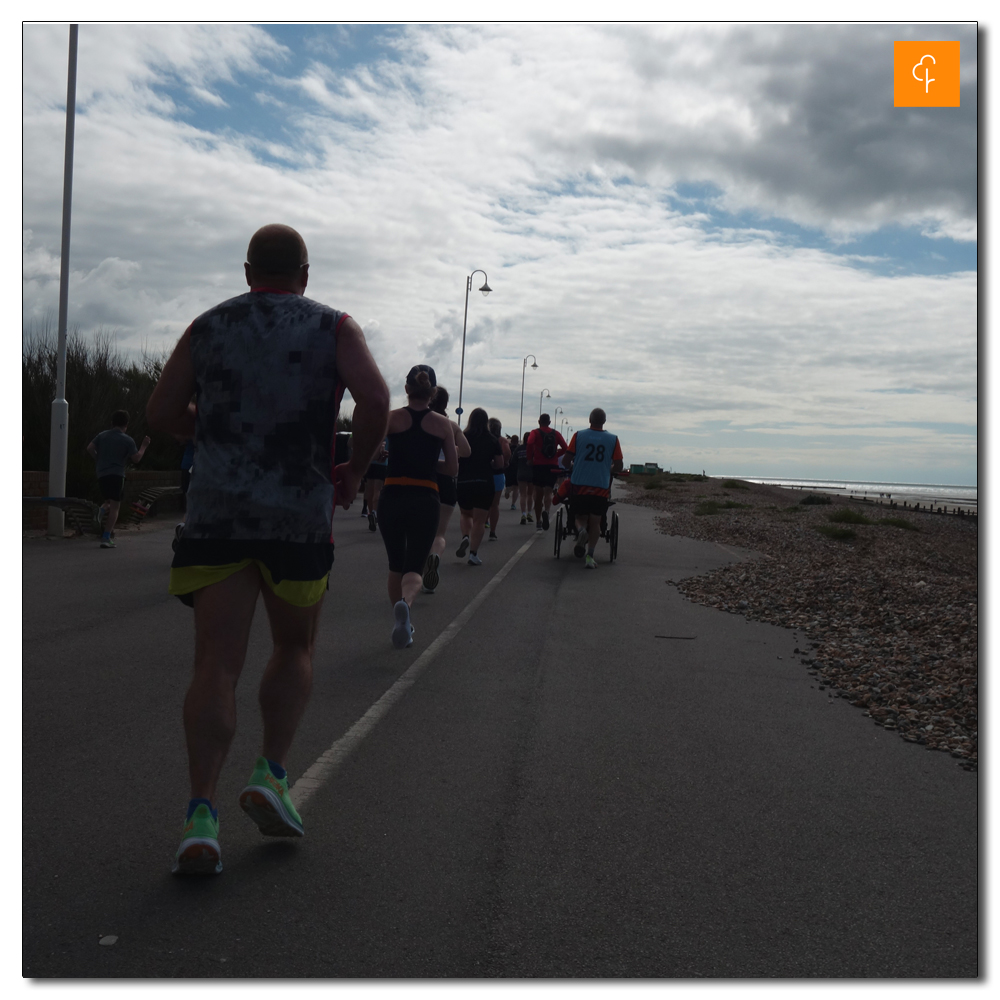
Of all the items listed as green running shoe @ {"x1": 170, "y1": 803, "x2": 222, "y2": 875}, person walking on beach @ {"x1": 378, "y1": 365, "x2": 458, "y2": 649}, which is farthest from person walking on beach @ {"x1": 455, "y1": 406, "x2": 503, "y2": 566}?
green running shoe @ {"x1": 170, "y1": 803, "x2": 222, "y2": 875}

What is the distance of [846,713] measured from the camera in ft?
19.4

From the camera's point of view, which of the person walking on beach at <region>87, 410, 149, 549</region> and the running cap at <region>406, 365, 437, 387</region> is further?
the person walking on beach at <region>87, 410, 149, 549</region>

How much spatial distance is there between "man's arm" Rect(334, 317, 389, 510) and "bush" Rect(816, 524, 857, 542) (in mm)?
20262

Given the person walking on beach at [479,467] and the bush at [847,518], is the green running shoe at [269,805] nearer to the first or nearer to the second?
the person walking on beach at [479,467]

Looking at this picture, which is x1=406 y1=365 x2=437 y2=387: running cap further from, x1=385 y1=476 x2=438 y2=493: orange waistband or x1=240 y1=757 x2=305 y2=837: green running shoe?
x1=240 y1=757 x2=305 y2=837: green running shoe

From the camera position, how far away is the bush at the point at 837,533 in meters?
22.2

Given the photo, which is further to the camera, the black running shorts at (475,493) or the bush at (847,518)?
the bush at (847,518)

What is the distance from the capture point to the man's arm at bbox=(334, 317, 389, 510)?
318 centimetres

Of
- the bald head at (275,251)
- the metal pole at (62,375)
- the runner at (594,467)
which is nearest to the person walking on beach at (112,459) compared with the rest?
the metal pole at (62,375)

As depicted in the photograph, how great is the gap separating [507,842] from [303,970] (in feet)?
3.79

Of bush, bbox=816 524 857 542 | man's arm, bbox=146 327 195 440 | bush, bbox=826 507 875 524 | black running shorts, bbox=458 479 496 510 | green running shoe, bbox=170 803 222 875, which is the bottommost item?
green running shoe, bbox=170 803 222 875

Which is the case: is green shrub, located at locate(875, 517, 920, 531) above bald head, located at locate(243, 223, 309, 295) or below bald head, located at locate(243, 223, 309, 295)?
below

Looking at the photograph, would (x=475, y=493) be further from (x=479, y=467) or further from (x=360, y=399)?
(x=360, y=399)

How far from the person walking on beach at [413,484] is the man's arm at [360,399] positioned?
12.6ft
